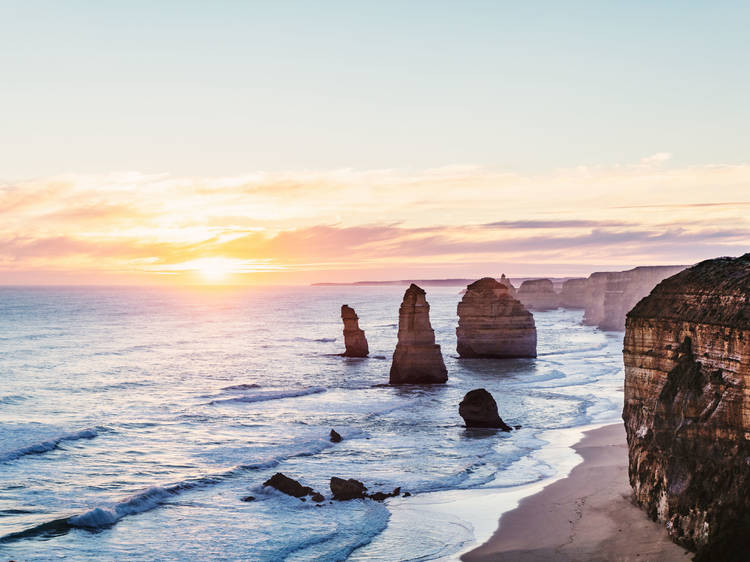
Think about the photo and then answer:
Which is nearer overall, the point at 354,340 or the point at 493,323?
the point at 493,323

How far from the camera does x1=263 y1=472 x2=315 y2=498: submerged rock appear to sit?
1025 inches

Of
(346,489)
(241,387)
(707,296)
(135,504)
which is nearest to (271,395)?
(241,387)

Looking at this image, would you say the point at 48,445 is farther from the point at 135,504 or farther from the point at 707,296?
the point at 707,296

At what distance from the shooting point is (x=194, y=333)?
126 m

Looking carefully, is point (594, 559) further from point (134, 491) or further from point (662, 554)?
point (134, 491)

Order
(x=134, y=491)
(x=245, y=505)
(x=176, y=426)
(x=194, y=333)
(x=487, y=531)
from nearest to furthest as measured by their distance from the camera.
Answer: (x=487, y=531) < (x=245, y=505) < (x=134, y=491) < (x=176, y=426) < (x=194, y=333)

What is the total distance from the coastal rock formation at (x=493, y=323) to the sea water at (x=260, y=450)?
1732 mm

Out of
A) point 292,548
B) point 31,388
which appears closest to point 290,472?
point 292,548

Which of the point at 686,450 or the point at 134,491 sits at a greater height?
the point at 686,450

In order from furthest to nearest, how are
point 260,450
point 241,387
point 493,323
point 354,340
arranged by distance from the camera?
point 354,340 → point 493,323 → point 241,387 → point 260,450

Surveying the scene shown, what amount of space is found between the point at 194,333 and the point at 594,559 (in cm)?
11353

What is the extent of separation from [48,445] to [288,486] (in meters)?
14.8

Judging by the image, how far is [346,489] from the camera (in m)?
25.5

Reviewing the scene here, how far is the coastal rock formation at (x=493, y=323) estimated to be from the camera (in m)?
69.6
